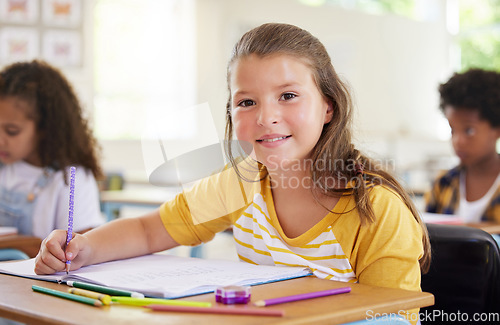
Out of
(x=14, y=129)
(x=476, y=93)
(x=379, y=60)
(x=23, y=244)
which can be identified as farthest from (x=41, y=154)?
(x=379, y=60)

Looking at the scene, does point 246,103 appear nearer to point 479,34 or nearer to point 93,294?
point 93,294

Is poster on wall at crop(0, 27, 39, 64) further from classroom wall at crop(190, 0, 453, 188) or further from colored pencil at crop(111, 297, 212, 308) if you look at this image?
colored pencil at crop(111, 297, 212, 308)

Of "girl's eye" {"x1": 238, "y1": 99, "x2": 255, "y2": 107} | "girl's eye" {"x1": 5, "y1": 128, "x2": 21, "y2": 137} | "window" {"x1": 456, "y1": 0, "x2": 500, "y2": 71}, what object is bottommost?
"girl's eye" {"x1": 238, "y1": 99, "x2": 255, "y2": 107}

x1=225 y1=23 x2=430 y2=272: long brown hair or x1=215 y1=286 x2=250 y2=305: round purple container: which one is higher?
x1=225 y1=23 x2=430 y2=272: long brown hair

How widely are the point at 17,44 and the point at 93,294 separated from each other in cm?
465

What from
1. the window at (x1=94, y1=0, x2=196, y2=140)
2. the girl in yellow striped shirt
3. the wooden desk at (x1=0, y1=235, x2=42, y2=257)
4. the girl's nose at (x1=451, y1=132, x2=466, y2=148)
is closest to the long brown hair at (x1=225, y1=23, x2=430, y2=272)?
the girl in yellow striped shirt

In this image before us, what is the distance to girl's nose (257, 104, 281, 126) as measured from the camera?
1178 mm

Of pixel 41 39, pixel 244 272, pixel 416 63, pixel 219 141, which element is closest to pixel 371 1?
pixel 416 63

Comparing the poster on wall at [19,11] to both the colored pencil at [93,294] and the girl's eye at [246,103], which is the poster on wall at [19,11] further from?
the colored pencil at [93,294]

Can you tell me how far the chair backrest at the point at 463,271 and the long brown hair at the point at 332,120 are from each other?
7cm

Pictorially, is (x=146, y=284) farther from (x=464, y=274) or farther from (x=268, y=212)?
(x=464, y=274)

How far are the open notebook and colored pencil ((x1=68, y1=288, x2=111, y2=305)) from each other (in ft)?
0.17

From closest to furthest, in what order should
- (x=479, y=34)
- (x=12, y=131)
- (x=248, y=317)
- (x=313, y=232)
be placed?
(x=248, y=317), (x=313, y=232), (x=12, y=131), (x=479, y=34)

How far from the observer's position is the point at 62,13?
5.12 meters
